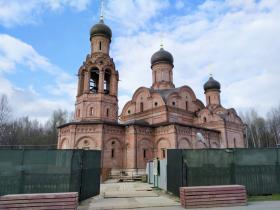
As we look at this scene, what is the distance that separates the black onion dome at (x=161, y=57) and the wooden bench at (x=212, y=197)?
89.3ft

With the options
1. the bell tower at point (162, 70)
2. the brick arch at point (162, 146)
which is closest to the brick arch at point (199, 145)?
the brick arch at point (162, 146)

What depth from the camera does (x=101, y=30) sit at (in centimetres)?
2669

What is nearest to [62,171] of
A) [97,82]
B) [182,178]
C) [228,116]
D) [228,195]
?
[182,178]

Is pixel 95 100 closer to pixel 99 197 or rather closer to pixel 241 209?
pixel 99 197

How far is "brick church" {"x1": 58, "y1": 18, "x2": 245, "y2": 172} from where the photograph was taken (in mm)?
24097

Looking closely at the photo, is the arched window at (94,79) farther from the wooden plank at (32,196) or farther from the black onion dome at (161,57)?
the wooden plank at (32,196)

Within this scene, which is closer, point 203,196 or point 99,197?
point 203,196

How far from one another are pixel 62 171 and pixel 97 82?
18.9 meters

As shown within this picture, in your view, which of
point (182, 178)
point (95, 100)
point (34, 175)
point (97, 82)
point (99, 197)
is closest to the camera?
point (34, 175)

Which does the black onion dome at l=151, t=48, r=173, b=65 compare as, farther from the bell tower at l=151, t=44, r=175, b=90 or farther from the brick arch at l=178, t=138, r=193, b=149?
the brick arch at l=178, t=138, r=193, b=149

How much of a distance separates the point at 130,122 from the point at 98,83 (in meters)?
5.38

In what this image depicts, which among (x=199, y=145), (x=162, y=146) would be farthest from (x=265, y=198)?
(x=199, y=145)

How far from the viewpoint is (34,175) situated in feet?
29.9

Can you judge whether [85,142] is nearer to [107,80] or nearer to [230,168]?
[107,80]
